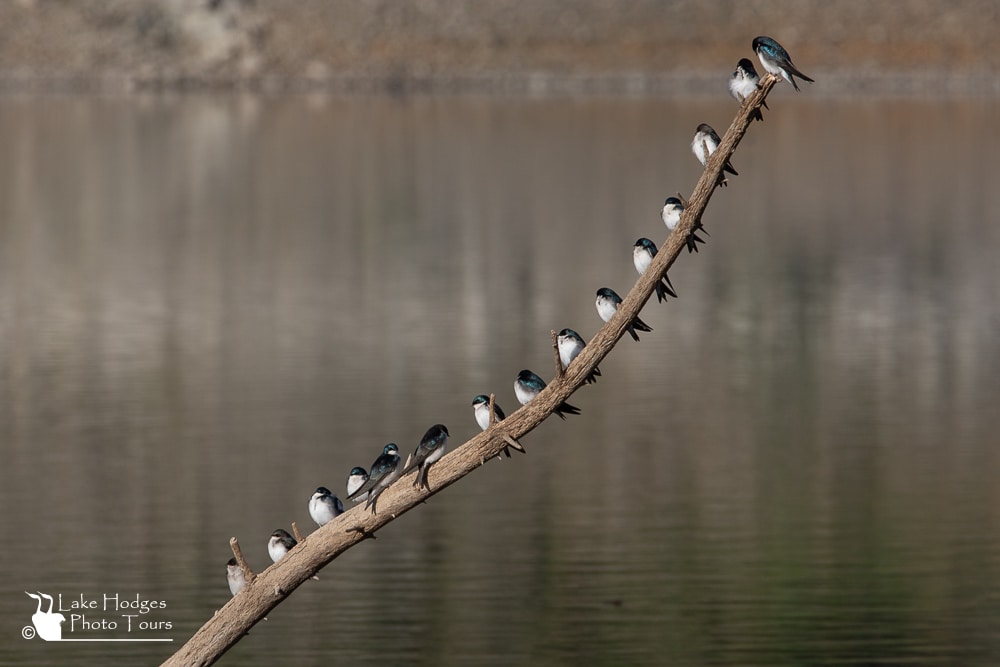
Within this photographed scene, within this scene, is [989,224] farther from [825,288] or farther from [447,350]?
[447,350]

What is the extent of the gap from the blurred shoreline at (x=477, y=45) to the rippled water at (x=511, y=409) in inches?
3034

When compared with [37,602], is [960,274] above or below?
above

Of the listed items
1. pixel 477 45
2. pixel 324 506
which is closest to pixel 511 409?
pixel 324 506

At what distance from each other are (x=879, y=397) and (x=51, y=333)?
53.1 ft

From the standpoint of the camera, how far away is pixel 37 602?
2245 cm

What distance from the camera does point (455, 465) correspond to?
14023 mm

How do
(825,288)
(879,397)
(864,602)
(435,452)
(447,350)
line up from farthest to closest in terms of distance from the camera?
(825,288)
(447,350)
(879,397)
(864,602)
(435,452)

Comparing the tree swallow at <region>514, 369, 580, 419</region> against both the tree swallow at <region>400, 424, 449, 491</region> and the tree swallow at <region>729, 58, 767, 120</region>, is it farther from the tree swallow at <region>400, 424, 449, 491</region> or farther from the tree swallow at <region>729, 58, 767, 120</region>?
the tree swallow at <region>729, 58, 767, 120</region>

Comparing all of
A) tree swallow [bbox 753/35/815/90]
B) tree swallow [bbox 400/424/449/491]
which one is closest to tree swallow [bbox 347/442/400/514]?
tree swallow [bbox 400/424/449/491]

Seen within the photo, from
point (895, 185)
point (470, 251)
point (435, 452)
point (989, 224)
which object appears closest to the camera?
point (435, 452)

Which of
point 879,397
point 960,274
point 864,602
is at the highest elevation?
point 960,274

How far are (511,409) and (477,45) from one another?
413 feet

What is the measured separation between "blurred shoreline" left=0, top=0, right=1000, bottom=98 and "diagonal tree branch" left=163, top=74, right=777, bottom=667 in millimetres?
133239

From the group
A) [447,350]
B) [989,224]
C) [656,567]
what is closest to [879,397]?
[447,350]
